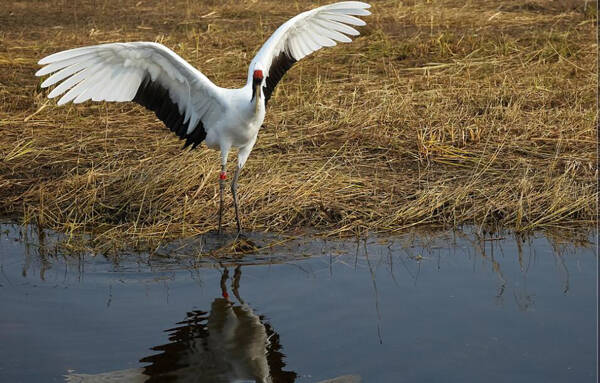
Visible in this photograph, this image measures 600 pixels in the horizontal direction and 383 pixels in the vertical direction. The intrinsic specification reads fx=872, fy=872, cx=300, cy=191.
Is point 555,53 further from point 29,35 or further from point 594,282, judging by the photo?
point 29,35

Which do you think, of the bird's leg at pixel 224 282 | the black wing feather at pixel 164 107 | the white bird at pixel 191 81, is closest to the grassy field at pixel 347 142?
the black wing feather at pixel 164 107

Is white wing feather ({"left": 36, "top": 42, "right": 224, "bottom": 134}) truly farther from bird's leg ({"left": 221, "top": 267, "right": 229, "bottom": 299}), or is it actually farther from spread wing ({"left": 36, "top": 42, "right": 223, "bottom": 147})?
bird's leg ({"left": 221, "top": 267, "right": 229, "bottom": 299})

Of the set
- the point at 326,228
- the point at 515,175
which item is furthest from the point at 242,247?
the point at 515,175

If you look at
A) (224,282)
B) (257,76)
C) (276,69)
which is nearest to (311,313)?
(224,282)

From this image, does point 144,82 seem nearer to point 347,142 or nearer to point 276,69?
point 276,69

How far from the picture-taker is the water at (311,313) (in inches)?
151

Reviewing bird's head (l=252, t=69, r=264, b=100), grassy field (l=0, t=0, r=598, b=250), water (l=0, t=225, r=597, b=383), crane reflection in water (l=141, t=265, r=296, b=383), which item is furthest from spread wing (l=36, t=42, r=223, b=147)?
crane reflection in water (l=141, t=265, r=296, b=383)

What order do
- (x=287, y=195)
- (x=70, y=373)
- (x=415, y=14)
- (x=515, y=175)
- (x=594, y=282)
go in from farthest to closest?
(x=415, y=14), (x=515, y=175), (x=287, y=195), (x=594, y=282), (x=70, y=373)

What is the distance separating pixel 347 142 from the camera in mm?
6922

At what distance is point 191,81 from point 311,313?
200 cm

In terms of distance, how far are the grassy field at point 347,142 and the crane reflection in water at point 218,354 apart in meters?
1.29

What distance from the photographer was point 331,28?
6.40 meters

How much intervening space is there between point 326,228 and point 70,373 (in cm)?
243

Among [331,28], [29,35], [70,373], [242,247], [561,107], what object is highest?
[29,35]
